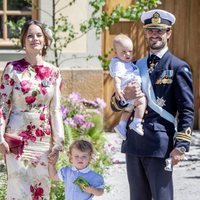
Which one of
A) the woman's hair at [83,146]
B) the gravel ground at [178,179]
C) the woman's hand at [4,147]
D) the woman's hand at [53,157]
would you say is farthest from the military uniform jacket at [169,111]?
the gravel ground at [178,179]

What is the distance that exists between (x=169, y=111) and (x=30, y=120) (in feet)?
3.52

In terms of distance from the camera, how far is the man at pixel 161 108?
15.6 feet

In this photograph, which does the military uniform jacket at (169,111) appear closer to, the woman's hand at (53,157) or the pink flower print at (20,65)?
the woman's hand at (53,157)

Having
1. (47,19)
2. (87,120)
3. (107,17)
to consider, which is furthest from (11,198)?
(47,19)

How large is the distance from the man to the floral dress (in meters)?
0.72

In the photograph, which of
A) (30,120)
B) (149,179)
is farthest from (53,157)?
(149,179)

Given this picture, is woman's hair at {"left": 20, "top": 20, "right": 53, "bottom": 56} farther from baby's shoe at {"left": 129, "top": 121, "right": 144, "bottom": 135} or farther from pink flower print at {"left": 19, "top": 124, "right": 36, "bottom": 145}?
baby's shoe at {"left": 129, "top": 121, "right": 144, "bottom": 135}

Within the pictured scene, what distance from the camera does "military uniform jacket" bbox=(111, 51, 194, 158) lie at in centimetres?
473

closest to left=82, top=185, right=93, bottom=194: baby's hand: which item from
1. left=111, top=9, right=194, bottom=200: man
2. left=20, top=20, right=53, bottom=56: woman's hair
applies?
left=111, top=9, right=194, bottom=200: man

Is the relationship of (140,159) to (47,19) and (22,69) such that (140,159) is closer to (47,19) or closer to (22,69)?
(22,69)

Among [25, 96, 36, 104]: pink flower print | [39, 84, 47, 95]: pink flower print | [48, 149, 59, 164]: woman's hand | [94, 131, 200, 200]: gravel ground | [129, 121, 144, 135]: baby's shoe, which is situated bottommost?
[94, 131, 200, 200]: gravel ground

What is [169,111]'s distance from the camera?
482 centimetres

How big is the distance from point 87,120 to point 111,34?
8.13ft

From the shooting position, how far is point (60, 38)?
9.46m
